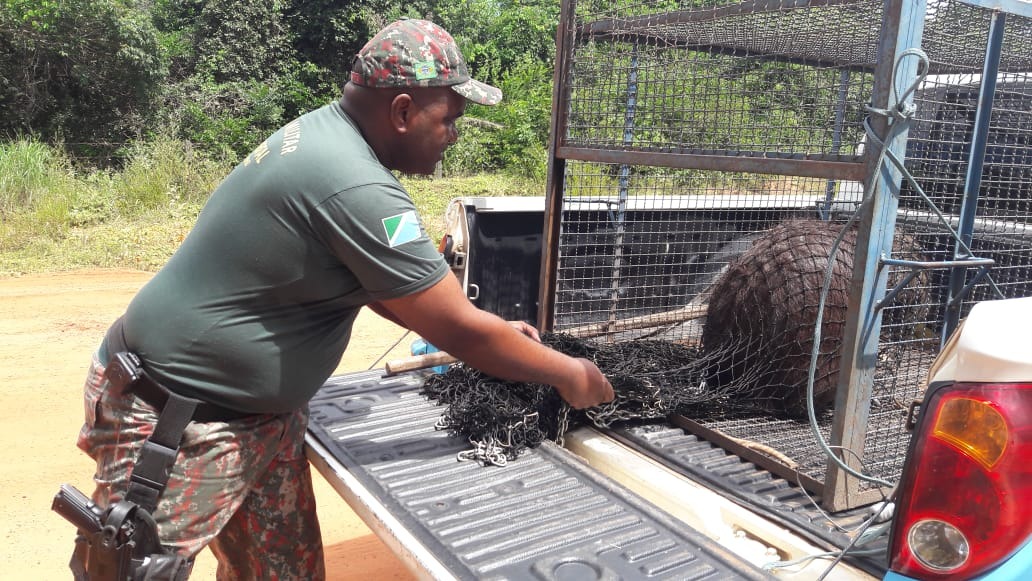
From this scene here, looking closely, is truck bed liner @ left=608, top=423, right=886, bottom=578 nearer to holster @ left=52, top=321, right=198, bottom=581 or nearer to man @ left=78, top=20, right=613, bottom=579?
man @ left=78, top=20, right=613, bottom=579

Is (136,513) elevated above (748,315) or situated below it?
below

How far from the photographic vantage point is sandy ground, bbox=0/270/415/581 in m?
3.73

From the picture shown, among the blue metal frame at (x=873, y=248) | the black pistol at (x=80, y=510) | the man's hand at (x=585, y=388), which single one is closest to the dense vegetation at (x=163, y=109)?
the black pistol at (x=80, y=510)

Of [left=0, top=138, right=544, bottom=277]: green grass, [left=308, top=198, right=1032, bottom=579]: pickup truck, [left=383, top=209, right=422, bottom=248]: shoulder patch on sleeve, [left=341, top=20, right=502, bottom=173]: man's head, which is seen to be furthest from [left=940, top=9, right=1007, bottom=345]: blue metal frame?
[left=0, top=138, right=544, bottom=277]: green grass

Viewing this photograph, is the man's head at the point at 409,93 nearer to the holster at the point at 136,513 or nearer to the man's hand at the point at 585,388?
the man's hand at the point at 585,388

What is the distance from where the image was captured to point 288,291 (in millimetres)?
2166

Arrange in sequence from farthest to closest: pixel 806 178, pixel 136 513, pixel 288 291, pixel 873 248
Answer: pixel 806 178, pixel 873 248, pixel 288 291, pixel 136 513

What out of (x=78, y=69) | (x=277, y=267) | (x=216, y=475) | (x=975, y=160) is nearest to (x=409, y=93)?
(x=277, y=267)

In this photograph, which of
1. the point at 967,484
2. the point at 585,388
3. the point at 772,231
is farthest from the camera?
the point at 772,231

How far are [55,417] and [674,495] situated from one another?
4.43 meters

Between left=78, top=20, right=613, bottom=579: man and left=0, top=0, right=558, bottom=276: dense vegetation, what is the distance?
836 centimetres

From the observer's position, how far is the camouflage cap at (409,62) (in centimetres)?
219

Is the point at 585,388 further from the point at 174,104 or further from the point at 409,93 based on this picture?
the point at 174,104

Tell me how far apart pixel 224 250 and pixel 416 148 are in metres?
0.61
